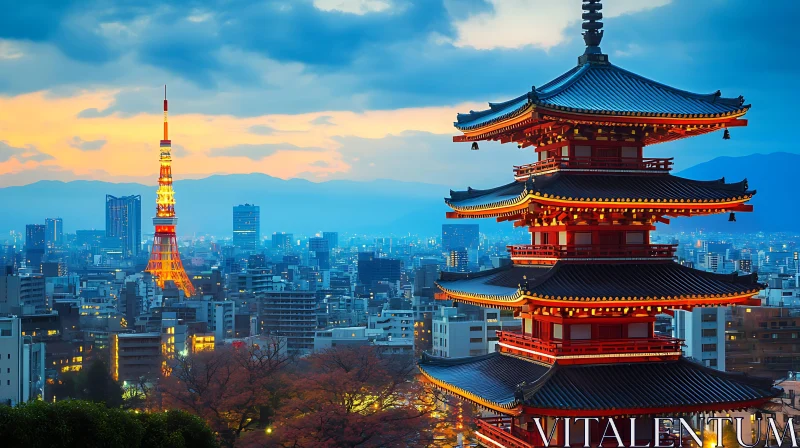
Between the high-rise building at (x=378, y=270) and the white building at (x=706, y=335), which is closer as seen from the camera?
the white building at (x=706, y=335)

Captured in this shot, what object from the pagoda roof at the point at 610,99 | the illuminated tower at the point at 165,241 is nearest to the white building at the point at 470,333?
the pagoda roof at the point at 610,99

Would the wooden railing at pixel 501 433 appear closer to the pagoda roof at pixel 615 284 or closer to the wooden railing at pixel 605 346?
the wooden railing at pixel 605 346

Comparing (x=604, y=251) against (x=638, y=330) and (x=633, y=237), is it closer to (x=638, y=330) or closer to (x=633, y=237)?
(x=633, y=237)

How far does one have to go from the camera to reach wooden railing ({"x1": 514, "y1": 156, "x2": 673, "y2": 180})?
628 inches

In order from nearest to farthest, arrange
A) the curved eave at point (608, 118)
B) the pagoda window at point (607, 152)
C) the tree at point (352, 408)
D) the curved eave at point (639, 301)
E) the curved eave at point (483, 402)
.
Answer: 1. the curved eave at point (483, 402)
2. the curved eave at point (639, 301)
3. the curved eave at point (608, 118)
4. the pagoda window at point (607, 152)
5. the tree at point (352, 408)

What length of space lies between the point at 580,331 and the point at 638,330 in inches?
41.8

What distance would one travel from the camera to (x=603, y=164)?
16.1 m

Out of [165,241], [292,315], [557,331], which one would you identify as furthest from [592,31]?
[165,241]

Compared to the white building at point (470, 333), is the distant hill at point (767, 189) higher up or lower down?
higher up

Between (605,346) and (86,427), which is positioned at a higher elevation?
(605,346)

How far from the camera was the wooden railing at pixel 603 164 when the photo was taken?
15.9 metres

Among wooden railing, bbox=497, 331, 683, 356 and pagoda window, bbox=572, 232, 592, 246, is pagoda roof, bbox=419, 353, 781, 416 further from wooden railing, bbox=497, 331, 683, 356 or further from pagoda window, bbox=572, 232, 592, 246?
pagoda window, bbox=572, 232, 592, 246

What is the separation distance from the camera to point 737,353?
49062 mm

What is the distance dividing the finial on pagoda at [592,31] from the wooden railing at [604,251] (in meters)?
3.62
